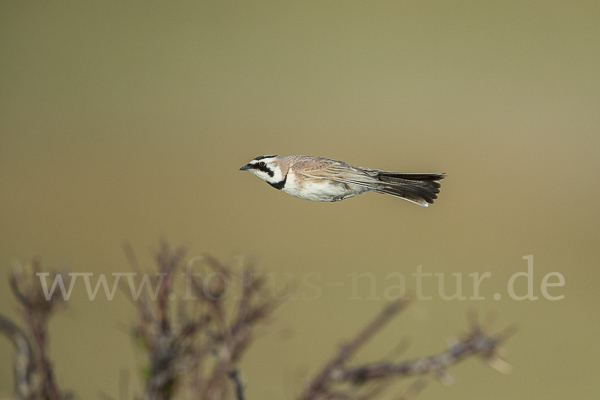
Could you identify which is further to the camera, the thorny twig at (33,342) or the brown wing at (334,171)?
the brown wing at (334,171)

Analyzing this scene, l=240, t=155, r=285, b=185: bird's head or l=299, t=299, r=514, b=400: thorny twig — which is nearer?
l=299, t=299, r=514, b=400: thorny twig

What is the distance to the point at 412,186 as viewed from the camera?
2.77 feet

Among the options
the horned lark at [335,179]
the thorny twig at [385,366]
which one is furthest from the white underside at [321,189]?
the thorny twig at [385,366]

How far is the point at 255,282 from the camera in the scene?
0.62 meters

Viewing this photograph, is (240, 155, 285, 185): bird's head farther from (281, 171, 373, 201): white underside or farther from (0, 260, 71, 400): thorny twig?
(0, 260, 71, 400): thorny twig

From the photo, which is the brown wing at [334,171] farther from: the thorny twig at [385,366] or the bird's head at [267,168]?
the thorny twig at [385,366]

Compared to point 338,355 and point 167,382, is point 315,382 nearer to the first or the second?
point 338,355

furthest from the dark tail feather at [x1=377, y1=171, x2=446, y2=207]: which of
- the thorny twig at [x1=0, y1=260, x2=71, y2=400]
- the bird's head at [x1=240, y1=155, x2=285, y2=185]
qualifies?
the thorny twig at [x1=0, y1=260, x2=71, y2=400]

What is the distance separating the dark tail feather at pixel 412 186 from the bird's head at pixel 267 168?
162 mm

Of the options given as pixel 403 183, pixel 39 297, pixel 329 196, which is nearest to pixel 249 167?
pixel 329 196

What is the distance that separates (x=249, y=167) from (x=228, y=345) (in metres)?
0.32

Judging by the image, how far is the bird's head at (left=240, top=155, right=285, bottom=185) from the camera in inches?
32.4

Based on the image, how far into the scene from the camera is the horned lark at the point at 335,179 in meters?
0.80

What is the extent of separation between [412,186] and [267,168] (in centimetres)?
24
